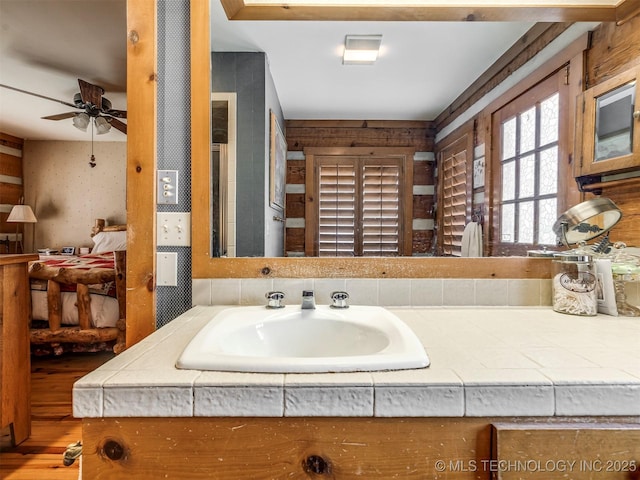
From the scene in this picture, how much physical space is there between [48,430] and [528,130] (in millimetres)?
2765

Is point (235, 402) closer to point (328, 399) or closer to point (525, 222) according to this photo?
point (328, 399)

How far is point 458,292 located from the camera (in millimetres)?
1184

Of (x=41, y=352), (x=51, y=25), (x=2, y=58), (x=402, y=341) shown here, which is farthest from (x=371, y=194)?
(x=2, y=58)

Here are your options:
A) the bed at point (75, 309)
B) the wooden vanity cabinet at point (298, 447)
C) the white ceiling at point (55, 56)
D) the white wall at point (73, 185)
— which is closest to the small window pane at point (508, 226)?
the wooden vanity cabinet at point (298, 447)

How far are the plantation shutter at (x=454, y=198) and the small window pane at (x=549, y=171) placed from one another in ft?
A: 0.82

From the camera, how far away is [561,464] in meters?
0.60

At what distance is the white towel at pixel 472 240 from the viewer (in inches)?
47.8

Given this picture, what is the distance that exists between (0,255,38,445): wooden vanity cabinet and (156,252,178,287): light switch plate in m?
1.15

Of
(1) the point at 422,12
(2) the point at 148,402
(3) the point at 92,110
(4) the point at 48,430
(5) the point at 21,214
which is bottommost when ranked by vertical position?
(4) the point at 48,430

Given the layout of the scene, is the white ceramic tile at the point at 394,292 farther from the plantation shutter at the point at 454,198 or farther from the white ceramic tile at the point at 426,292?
the plantation shutter at the point at 454,198

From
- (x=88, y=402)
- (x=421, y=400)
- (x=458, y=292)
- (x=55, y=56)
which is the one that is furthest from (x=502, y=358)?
(x=55, y=56)

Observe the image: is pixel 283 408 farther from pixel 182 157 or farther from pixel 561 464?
pixel 182 157

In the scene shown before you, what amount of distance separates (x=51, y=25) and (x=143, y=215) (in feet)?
7.91

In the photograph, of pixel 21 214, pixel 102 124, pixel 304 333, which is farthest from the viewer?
pixel 21 214
